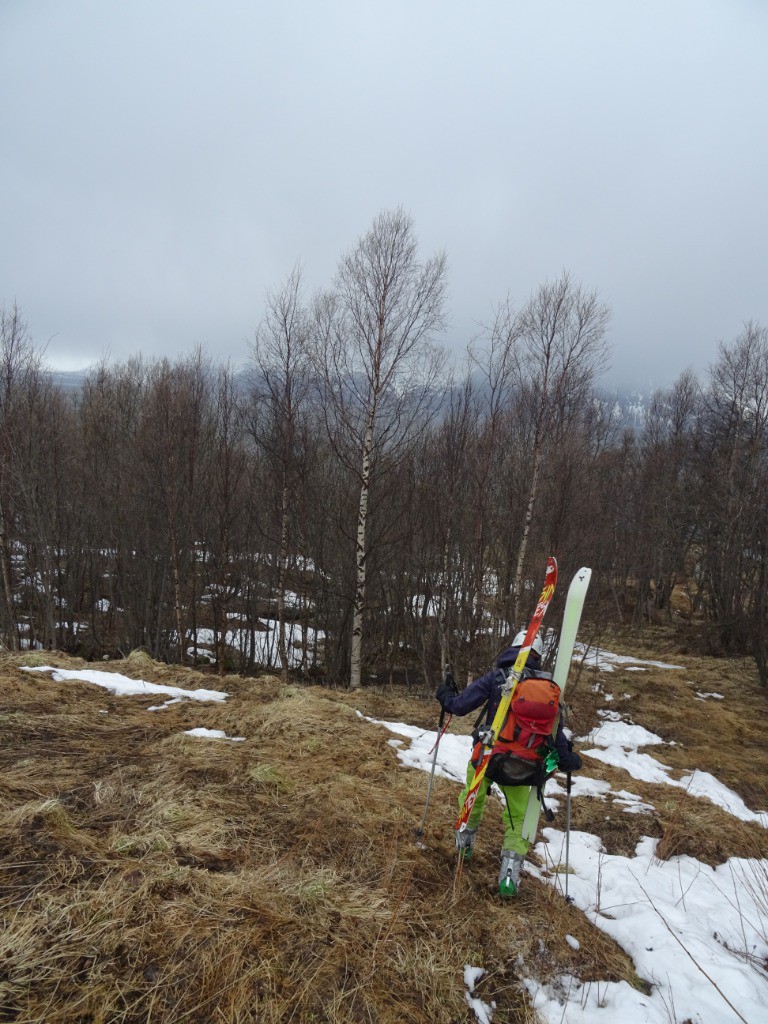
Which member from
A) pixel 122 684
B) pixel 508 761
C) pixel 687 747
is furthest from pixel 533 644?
pixel 687 747

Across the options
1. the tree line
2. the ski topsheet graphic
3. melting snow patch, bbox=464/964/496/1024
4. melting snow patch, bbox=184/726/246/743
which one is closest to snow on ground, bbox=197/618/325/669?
the tree line

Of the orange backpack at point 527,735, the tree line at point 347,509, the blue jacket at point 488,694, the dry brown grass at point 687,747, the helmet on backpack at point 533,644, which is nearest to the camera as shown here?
the orange backpack at point 527,735

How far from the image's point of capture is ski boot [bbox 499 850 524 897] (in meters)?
3.16

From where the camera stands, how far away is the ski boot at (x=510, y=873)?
10.4 ft

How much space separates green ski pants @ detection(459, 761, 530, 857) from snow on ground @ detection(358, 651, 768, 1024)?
0.40 meters

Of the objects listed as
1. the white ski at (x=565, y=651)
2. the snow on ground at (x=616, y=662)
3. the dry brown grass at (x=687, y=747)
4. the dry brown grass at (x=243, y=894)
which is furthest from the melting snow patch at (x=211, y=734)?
the snow on ground at (x=616, y=662)

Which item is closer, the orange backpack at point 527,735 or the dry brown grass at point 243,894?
the dry brown grass at point 243,894

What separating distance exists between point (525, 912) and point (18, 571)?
19868 millimetres

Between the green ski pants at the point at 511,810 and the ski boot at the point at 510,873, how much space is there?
39 millimetres

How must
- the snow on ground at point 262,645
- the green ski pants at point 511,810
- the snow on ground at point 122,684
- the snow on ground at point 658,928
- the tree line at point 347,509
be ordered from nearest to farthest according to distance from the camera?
1. the snow on ground at point 658,928
2. the green ski pants at point 511,810
3. the snow on ground at point 122,684
4. the tree line at point 347,509
5. the snow on ground at point 262,645

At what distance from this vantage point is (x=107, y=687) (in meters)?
6.36

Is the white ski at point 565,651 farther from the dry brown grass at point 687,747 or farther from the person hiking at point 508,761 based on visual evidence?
the dry brown grass at point 687,747

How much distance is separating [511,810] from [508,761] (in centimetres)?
39

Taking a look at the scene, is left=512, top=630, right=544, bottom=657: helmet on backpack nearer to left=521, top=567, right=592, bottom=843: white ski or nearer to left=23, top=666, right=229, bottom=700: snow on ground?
left=521, top=567, right=592, bottom=843: white ski
